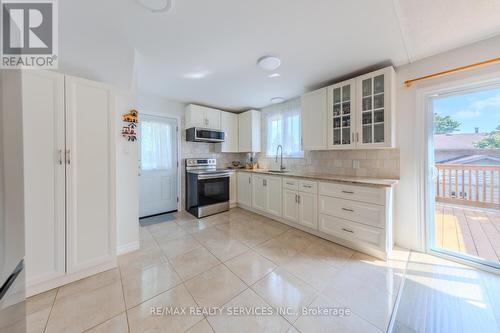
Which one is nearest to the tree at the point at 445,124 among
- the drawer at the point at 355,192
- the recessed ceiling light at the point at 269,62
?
the drawer at the point at 355,192

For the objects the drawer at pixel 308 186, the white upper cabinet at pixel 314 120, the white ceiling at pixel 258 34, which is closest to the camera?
the white ceiling at pixel 258 34

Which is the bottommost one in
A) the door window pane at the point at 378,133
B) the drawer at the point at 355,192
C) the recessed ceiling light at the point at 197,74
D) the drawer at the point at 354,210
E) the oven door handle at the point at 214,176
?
the drawer at the point at 354,210

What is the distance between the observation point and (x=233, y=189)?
4020 mm

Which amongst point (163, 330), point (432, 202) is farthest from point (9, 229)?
point (432, 202)

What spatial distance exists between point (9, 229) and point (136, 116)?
187 cm

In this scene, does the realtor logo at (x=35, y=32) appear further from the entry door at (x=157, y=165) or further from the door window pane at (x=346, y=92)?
the door window pane at (x=346, y=92)

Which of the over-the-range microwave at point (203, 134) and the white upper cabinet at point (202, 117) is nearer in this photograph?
the over-the-range microwave at point (203, 134)

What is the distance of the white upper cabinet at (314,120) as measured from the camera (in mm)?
2750

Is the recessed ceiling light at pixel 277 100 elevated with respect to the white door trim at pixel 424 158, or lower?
elevated

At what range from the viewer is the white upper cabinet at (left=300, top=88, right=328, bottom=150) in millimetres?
2750

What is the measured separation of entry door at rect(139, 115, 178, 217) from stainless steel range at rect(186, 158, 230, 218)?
33 cm

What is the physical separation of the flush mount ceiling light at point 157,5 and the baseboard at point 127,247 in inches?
94.4

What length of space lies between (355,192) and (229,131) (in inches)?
117

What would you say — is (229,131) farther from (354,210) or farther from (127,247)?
(354,210)
